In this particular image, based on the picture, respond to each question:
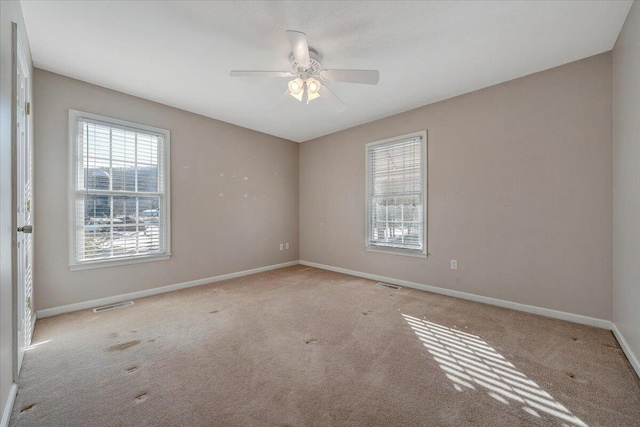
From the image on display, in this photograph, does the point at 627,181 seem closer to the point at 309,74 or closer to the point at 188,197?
the point at 309,74

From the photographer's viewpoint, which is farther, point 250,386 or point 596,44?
point 596,44

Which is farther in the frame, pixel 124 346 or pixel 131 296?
pixel 131 296

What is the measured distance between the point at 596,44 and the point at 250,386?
4.09 meters

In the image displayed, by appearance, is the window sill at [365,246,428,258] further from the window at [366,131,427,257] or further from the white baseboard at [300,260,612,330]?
the white baseboard at [300,260,612,330]

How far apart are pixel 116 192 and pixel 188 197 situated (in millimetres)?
882

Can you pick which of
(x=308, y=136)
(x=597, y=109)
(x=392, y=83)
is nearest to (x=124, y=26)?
(x=392, y=83)

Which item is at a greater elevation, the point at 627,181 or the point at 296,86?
the point at 296,86

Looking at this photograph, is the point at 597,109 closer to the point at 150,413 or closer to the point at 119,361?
the point at 150,413

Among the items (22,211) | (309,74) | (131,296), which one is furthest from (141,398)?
(309,74)

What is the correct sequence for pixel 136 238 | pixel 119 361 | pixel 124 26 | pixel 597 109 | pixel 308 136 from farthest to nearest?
pixel 308 136 < pixel 136 238 < pixel 597 109 < pixel 124 26 < pixel 119 361

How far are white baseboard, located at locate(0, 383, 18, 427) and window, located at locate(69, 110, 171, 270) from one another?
1738mm

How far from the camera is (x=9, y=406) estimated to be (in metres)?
1.50

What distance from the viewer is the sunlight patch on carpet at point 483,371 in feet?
5.24

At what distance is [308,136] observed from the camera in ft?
17.4
